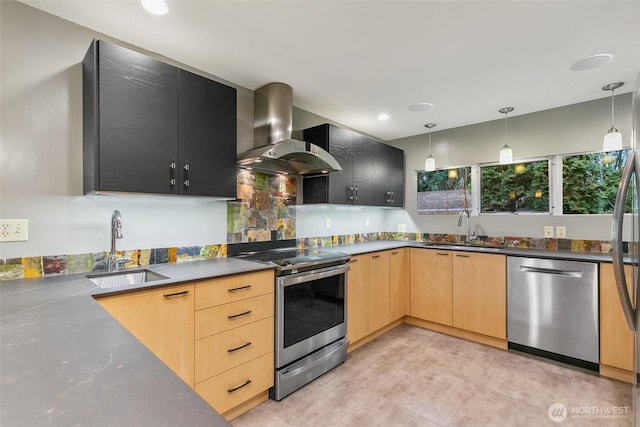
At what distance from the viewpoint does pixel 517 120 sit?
10.4 feet

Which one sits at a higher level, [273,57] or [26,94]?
[273,57]

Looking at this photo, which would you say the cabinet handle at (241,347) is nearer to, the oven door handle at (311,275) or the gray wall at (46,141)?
the oven door handle at (311,275)

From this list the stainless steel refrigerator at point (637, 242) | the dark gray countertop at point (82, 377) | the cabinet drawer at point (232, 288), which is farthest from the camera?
the cabinet drawer at point (232, 288)

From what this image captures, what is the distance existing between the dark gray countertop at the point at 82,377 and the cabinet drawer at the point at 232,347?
31.4 inches

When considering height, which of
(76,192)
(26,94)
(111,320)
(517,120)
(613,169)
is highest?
(517,120)

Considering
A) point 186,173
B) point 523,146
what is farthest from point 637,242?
point 186,173

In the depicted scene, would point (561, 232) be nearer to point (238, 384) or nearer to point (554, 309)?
point (554, 309)

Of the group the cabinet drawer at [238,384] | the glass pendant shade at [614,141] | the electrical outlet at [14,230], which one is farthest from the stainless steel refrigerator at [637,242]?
the electrical outlet at [14,230]

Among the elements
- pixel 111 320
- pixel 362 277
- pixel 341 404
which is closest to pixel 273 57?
pixel 111 320

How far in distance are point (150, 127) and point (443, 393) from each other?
2.70m

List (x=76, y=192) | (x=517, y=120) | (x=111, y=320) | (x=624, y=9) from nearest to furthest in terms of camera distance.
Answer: (x=111, y=320) < (x=624, y=9) < (x=76, y=192) < (x=517, y=120)

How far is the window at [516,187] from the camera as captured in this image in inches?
122

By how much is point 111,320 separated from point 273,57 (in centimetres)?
188

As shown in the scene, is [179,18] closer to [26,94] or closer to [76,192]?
[26,94]
